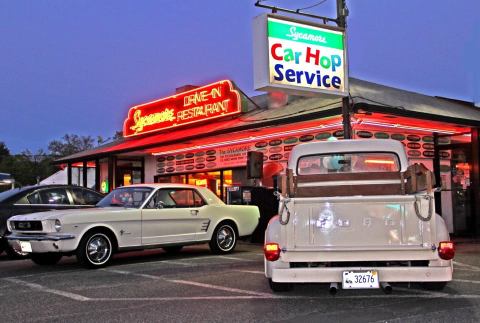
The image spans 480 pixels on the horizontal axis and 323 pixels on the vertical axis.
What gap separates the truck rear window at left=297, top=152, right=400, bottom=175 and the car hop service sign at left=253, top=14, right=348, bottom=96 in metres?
4.19

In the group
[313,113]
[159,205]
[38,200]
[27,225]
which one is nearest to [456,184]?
[313,113]

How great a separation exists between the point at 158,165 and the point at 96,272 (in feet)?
43.0

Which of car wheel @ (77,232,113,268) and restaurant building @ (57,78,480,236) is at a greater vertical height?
restaurant building @ (57,78,480,236)

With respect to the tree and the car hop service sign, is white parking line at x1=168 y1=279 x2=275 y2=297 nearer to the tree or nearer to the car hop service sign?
the car hop service sign

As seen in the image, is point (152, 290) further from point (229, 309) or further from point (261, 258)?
point (261, 258)

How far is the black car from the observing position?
11570 mm

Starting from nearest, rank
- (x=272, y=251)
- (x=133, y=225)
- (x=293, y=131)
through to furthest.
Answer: (x=272, y=251) → (x=133, y=225) → (x=293, y=131)

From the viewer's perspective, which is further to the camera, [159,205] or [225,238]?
[225,238]

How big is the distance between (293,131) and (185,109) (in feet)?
15.8

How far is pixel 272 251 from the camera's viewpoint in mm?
6242

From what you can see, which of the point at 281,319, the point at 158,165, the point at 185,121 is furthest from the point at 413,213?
the point at 158,165

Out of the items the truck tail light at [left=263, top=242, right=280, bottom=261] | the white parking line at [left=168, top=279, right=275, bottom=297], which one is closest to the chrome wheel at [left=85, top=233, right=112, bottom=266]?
the white parking line at [left=168, top=279, right=275, bottom=297]

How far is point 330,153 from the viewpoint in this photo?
780 cm

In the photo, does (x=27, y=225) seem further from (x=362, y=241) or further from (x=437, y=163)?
(x=437, y=163)
